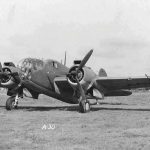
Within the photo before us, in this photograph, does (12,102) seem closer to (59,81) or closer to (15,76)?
(15,76)

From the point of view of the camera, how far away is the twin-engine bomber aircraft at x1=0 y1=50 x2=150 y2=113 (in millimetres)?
17641

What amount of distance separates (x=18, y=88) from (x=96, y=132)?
394 inches

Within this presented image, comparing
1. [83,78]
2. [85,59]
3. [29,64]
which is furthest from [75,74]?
[29,64]

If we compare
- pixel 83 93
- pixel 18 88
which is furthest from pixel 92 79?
pixel 18 88

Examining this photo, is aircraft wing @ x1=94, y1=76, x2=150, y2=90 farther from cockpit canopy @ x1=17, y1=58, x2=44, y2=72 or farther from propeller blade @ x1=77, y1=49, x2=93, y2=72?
cockpit canopy @ x1=17, y1=58, x2=44, y2=72

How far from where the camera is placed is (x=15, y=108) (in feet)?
63.9

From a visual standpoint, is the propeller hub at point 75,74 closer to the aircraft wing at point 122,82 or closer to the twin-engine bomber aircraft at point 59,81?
the twin-engine bomber aircraft at point 59,81

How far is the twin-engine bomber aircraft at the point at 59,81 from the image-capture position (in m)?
17.6

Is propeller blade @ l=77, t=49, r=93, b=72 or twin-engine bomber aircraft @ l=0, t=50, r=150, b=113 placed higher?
propeller blade @ l=77, t=49, r=93, b=72

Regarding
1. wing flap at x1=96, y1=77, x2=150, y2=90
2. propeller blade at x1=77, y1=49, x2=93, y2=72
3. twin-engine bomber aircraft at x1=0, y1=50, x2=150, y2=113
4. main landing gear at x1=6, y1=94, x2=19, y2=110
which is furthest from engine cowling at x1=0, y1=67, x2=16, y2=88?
wing flap at x1=96, y1=77, x2=150, y2=90

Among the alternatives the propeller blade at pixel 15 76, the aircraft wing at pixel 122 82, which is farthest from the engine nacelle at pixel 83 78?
the propeller blade at pixel 15 76

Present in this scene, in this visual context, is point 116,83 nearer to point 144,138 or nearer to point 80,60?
point 80,60

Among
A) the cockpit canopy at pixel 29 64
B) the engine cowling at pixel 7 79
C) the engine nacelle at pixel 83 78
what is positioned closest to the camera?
the engine nacelle at pixel 83 78

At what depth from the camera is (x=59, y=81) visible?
62.7 feet
